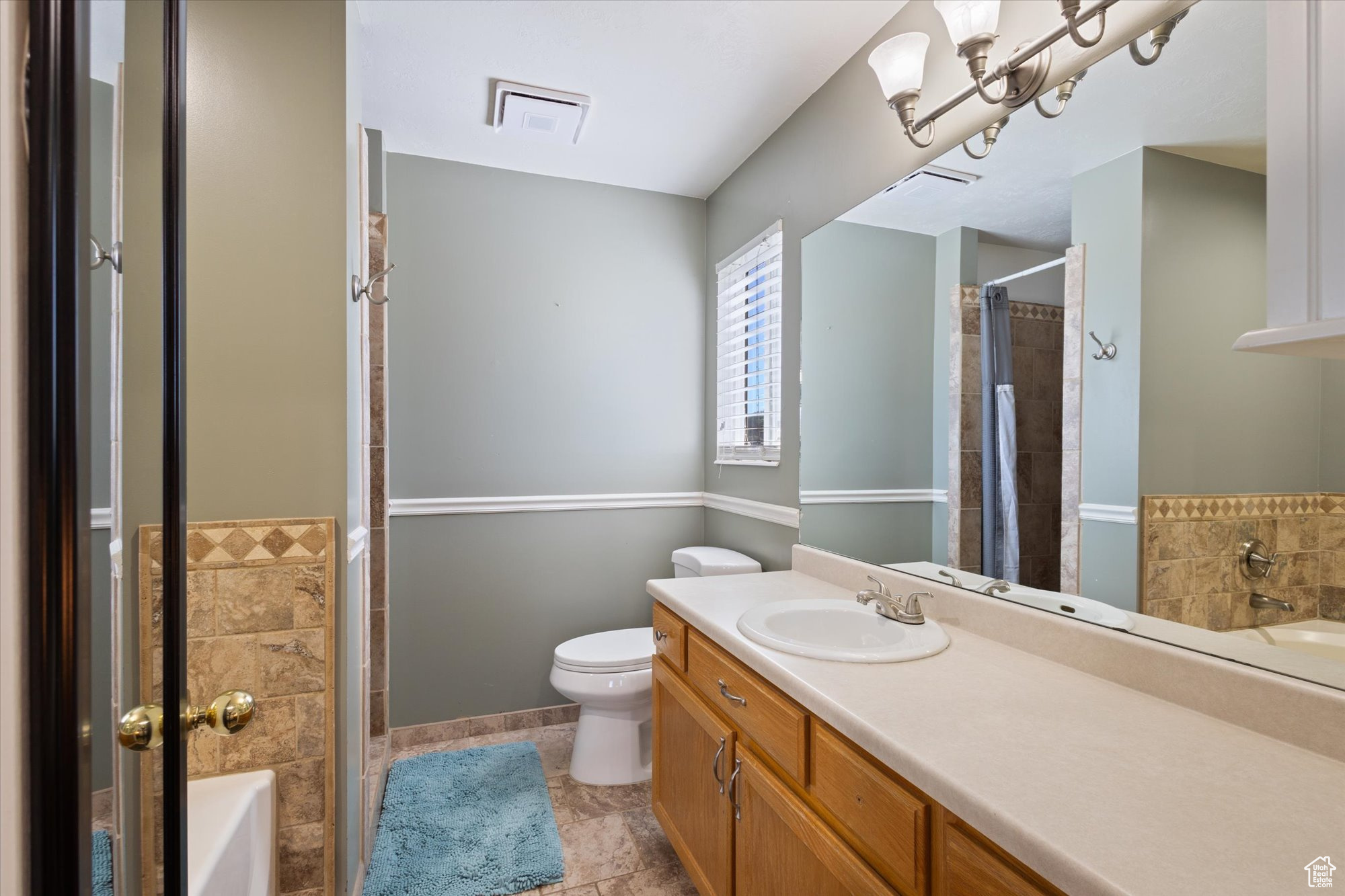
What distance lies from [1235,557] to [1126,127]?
Result: 77cm

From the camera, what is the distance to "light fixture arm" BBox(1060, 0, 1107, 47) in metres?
1.08

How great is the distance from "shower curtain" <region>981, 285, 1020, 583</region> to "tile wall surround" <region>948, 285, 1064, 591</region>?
1 centimetres

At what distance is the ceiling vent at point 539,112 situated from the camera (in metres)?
2.14

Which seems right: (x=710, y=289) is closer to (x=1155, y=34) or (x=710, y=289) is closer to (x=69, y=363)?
(x=1155, y=34)

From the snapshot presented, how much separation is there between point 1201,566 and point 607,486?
2.21m

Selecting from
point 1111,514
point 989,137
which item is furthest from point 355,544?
point 989,137

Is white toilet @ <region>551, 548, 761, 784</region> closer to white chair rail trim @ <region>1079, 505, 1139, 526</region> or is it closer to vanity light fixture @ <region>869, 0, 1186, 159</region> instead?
white chair rail trim @ <region>1079, 505, 1139, 526</region>

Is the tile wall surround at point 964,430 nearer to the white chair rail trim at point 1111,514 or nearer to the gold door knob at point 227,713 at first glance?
the white chair rail trim at point 1111,514

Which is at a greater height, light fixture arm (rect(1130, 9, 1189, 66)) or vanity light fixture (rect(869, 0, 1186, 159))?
vanity light fixture (rect(869, 0, 1186, 159))

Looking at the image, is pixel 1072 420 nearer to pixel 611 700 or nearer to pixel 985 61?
pixel 985 61

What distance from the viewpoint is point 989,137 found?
1.43 metres

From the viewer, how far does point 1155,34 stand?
107cm

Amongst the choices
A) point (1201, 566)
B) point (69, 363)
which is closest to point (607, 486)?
point (1201, 566)

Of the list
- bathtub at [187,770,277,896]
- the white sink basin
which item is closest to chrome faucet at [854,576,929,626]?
the white sink basin
